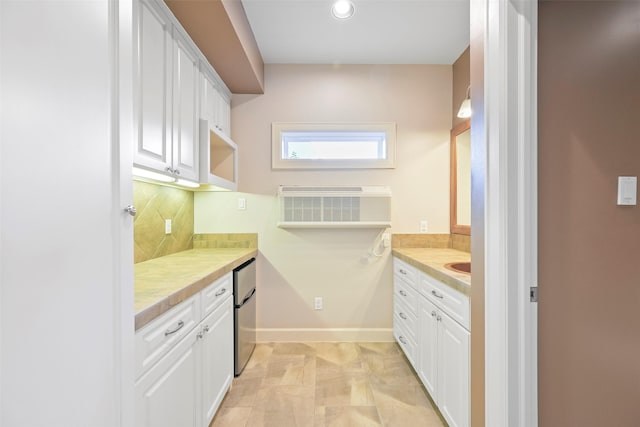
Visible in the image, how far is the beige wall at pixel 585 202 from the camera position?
950mm

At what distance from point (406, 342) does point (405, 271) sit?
22.1 inches

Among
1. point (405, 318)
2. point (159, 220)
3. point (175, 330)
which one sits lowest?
point (405, 318)

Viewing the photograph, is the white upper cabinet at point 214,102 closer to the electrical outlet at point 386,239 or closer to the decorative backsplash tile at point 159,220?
the decorative backsplash tile at point 159,220

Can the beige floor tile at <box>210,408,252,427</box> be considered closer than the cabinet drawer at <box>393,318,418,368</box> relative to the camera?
Yes

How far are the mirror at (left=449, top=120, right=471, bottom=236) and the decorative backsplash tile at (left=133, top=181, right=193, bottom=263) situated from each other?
242cm

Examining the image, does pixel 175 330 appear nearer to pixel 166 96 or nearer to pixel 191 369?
pixel 191 369

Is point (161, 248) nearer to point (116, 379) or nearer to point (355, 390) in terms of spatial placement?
point (116, 379)

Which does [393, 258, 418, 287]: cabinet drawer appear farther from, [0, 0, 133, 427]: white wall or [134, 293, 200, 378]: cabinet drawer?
[0, 0, 133, 427]: white wall

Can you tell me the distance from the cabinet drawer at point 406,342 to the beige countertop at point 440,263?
0.58 meters

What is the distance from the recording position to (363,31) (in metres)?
2.19

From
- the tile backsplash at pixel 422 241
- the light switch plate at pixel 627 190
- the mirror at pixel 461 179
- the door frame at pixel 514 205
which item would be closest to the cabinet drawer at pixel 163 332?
the door frame at pixel 514 205

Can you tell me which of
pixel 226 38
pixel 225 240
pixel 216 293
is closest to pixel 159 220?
pixel 225 240

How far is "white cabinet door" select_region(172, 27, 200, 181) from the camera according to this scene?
1574 mm

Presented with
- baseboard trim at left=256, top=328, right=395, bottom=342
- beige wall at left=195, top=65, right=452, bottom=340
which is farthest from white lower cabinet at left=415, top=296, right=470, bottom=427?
beige wall at left=195, top=65, right=452, bottom=340
